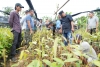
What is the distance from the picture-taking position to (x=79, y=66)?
1554 millimetres

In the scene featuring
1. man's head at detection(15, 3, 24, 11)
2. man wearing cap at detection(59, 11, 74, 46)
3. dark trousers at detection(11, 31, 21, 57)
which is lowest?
dark trousers at detection(11, 31, 21, 57)

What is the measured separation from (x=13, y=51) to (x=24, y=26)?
1318mm

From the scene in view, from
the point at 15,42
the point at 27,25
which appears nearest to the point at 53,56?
the point at 15,42

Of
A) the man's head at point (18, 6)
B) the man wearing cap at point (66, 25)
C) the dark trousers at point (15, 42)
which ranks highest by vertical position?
the man's head at point (18, 6)

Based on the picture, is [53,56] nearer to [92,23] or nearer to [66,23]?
[66,23]

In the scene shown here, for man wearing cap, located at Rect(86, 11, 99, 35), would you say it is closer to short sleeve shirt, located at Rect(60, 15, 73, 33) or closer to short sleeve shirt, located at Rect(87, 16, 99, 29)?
short sleeve shirt, located at Rect(87, 16, 99, 29)

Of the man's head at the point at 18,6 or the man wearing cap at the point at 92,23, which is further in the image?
the man wearing cap at the point at 92,23

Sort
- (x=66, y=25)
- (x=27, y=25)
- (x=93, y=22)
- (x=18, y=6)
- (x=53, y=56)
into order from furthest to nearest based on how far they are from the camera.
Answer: (x=93, y=22) → (x=66, y=25) → (x=27, y=25) → (x=18, y=6) → (x=53, y=56)

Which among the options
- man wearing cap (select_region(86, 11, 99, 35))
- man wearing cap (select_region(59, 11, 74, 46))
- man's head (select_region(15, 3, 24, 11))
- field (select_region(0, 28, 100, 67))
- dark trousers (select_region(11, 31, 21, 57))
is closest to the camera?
field (select_region(0, 28, 100, 67))

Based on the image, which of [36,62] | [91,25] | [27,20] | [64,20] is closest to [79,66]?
[36,62]

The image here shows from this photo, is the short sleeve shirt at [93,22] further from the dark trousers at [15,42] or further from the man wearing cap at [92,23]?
the dark trousers at [15,42]

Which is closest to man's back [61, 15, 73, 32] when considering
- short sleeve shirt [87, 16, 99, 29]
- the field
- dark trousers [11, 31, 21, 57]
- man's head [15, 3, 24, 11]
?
short sleeve shirt [87, 16, 99, 29]

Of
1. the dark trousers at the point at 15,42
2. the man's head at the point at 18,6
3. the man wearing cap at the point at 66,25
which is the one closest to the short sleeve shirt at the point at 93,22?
the man wearing cap at the point at 66,25

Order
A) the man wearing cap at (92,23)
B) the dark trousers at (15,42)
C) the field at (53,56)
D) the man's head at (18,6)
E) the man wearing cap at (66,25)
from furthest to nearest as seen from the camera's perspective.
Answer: the man wearing cap at (92,23), the man wearing cap at (66,25), the man's head at (18,6), the dark trousers at (15,42), the field at (53,56)
